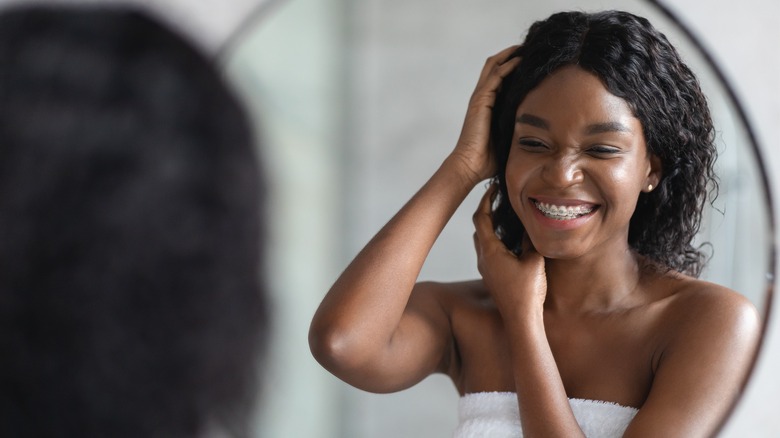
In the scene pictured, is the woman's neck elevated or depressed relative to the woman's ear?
depressed

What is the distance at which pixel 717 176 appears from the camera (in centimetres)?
61

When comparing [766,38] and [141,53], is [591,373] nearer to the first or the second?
[766,38]

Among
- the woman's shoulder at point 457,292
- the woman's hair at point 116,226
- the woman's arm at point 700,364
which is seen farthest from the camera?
the woman's shoulder at point 457,292

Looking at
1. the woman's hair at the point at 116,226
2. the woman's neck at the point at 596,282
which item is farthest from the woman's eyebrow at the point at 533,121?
the woman's hair at the point at 116,226

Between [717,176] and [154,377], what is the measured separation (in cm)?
48

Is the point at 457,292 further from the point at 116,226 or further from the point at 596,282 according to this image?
the point at 116,226

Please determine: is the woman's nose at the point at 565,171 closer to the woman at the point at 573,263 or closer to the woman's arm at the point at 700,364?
the woman at the point at 573,263

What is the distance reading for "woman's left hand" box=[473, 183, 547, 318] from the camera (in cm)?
60

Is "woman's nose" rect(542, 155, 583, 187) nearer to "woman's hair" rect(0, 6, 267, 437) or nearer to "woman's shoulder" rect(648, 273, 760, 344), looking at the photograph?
"woman's shoulder" rect(648, 273, 760, 344)

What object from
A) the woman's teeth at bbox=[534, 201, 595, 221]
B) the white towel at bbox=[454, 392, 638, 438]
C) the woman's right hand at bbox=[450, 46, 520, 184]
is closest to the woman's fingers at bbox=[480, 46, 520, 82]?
the woman's right hand at bbox=[450, 46, 520, 184]

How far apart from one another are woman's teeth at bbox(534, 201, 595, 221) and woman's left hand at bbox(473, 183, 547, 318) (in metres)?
0.05

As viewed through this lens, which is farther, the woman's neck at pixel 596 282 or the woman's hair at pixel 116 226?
the woman's neck at pixel 596 282

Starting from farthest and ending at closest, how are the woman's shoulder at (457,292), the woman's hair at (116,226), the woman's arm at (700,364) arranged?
the woman's shoulder at (457,292), the woman's arm at (700,364), the woman's hair at (116,226)

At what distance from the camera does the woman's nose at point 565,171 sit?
1.84ft
